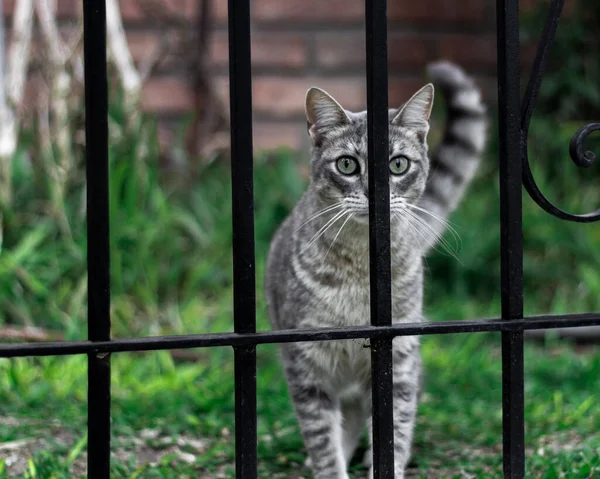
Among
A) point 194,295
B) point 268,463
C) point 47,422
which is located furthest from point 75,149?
point 268,463

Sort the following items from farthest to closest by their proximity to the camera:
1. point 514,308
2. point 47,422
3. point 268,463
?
point 47,422 → point 268,463 → point 514,308

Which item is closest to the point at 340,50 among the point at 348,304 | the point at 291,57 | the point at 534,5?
the point at 291,57

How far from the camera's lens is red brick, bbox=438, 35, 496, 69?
18.2 ft

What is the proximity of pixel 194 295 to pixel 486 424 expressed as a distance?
1.73 m

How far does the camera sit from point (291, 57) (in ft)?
17.4

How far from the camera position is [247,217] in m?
1.84

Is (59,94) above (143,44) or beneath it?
beneath

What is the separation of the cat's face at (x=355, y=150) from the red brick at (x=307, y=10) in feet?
9.63

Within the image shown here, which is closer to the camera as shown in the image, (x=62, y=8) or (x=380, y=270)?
(x=380, y=270)

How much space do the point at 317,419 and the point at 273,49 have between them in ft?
11.0

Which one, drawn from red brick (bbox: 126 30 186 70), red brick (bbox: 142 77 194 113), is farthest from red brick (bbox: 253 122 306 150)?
red brick (bbox: 126 30 186 70)

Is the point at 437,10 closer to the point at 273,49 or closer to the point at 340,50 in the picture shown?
the point at 340,50

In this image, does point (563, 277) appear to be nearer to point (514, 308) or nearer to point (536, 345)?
point (536, 345)

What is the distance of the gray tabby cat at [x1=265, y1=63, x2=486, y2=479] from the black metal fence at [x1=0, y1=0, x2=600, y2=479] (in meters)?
0.38
